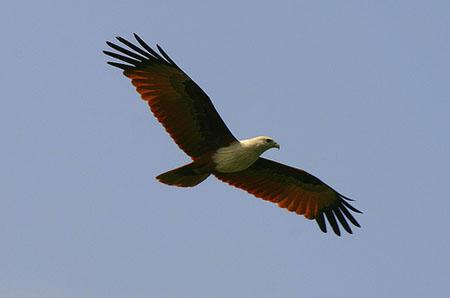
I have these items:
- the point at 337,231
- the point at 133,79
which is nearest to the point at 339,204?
the point at 337,231

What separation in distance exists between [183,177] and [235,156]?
934 mm

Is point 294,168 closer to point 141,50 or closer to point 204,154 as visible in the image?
point 204,154

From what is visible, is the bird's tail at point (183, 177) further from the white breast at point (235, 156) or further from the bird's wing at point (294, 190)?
the bird's wing at point (294, 190)

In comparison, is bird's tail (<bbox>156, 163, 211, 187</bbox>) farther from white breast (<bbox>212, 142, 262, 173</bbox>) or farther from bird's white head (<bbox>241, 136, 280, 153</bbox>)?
bird's white head (<bbox>241, 136, 280, 153</bbox>)

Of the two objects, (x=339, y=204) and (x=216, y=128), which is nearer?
(x=216, y=128)

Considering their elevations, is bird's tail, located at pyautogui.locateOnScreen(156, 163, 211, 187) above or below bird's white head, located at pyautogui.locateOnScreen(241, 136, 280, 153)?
below

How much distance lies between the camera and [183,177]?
17.0m

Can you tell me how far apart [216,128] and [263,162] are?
1.70 m

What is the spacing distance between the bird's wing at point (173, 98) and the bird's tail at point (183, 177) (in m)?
0.44

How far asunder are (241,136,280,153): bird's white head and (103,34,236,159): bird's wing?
0.32 metres

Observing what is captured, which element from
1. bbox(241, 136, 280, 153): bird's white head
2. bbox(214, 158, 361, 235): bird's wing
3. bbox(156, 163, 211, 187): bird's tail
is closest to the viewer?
bbox(156, 163, 211, 187): bird's tail

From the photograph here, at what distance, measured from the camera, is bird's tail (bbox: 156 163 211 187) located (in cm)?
1681

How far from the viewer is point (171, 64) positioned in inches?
676

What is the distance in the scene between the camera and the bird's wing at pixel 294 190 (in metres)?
18.7
